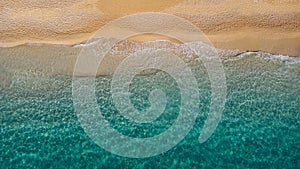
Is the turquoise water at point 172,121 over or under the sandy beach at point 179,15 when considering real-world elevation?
under

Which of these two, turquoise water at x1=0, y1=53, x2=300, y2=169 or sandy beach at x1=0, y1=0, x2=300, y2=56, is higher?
sandy beach at x1=0, y1=0, x2=300, y2=56

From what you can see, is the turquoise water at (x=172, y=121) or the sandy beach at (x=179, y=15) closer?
the turquoise water at (x=172, y=121)

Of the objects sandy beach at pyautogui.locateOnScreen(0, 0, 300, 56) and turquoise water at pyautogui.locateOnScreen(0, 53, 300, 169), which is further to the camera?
sandy beach at pyautogui.locateOnScreen(0, 0, 300, 56)

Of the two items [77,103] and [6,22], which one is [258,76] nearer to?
[77,103]

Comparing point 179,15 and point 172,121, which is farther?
point 179,15

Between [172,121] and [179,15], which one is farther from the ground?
[179,15]
